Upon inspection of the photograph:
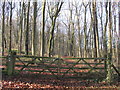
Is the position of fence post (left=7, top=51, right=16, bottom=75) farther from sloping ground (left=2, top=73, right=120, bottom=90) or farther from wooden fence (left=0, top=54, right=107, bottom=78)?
sloping ground (left=2, top=73, right=120, bottom=90)

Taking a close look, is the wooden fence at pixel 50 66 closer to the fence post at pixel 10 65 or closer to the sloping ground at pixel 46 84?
the fence post at pixel 10 65

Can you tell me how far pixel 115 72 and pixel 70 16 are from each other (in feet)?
113

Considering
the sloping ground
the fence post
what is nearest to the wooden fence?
the fence post

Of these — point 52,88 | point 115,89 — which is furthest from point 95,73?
point 52,88

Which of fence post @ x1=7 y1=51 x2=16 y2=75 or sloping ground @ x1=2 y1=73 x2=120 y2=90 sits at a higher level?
fence post @ x1=7 y1=51 x2=16 y2=75

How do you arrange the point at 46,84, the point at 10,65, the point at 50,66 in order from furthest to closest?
the point at 50,66 → the point at 10,65 → the point at 46,84

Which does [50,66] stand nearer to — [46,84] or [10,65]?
[46,84]

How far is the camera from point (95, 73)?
10.1 m

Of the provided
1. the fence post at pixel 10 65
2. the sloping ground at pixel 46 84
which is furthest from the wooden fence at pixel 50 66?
the sloping ground at pixel 46 84

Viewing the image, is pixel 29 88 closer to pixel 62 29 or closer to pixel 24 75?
pixel 24 75

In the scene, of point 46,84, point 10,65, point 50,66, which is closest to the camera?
point 46,84

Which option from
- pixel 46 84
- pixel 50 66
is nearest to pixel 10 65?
pixel 50 66

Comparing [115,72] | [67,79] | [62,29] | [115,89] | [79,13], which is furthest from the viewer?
[62,29]

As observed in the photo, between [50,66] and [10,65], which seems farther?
[50,66]
